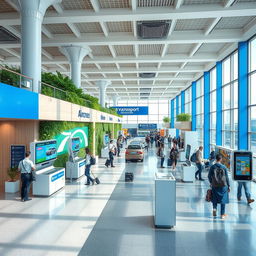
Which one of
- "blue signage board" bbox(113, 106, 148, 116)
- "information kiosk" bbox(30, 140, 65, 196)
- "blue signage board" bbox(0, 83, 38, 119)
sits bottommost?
"information kiosk" bbox(30, 140, 65, 196)

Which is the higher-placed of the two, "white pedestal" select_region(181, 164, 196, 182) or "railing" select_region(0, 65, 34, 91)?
"railing" select_region(0, 65, 34, 91)

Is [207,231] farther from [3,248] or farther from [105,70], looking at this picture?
[105,70]

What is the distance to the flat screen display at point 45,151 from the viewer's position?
7929mm

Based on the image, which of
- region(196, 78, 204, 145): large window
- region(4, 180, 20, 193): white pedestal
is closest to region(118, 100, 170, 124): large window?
region(196, 78, 204, 145): large window

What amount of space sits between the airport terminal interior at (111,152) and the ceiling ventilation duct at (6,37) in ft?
0.19

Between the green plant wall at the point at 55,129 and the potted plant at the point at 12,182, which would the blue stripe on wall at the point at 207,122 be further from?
the potted plant at the point at 12,182

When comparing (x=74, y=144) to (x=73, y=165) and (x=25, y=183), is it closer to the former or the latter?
(x=73, y=165)

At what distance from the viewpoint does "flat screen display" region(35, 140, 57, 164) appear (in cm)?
793

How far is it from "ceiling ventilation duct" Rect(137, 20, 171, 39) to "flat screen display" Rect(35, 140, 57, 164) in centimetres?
709

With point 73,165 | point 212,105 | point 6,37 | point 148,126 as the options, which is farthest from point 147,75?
point 148,126

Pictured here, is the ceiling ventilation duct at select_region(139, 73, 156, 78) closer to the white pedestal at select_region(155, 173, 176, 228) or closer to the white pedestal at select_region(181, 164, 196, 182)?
the white pedestal at select_region(181, 164, 196, 182)

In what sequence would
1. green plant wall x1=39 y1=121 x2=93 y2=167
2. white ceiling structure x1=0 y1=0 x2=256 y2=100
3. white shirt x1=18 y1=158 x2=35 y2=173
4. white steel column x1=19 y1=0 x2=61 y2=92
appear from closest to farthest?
white shirt x1=18 y1=158 x2=35 y2=173, white steel column x1=19 y1=0 x2=61 y2=92, green plant wall x1=39 y1=121 x2=93 y2=167, white ceiling structure x1=0 y1=0 x2=256 y2=100

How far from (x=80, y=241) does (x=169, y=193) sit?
7.12 ft

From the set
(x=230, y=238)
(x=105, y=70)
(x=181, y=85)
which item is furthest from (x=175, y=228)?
(x=181, y=85)
